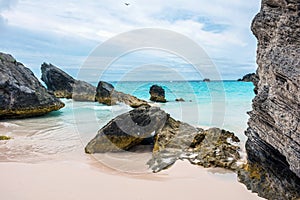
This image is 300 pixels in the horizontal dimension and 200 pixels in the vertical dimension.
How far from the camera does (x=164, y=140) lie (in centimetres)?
959

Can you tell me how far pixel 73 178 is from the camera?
6.77m

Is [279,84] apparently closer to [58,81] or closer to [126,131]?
[126,131]

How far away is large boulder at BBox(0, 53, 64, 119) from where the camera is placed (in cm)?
1648

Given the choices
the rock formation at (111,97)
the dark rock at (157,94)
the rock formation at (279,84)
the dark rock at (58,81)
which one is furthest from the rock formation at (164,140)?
the dark rock at (58,81)

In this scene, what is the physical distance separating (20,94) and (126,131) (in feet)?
33.7

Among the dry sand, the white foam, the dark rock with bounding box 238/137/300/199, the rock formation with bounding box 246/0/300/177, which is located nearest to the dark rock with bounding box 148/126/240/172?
the dry sand

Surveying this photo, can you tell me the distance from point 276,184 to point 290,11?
334 centimetres

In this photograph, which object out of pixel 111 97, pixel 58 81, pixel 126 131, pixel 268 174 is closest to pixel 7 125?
pixel 126 131

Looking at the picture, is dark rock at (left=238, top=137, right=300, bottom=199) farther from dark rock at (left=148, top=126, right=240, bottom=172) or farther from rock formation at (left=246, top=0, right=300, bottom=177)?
dark rock at (left=148, top=126, right=240, bottom=172)

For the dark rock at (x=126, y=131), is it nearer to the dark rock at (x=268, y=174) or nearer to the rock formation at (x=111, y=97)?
the dark rock at (x=268, y=174)

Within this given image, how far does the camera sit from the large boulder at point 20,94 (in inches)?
649

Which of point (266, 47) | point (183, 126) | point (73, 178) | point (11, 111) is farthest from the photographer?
point (11, 111)

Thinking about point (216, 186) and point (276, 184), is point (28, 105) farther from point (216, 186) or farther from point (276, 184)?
point (276, 184)

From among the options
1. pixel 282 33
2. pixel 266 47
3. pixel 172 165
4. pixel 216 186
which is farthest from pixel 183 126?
pixel 282 33
